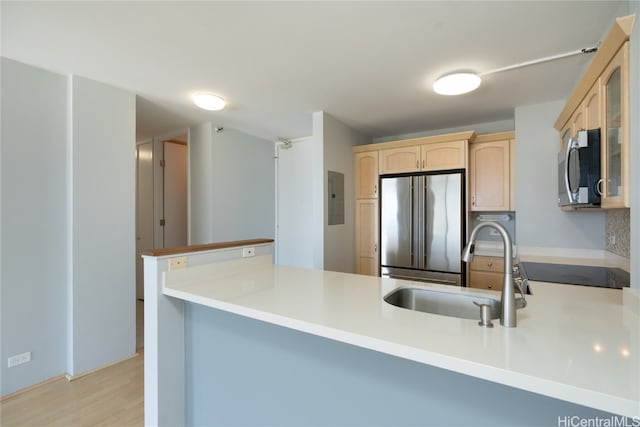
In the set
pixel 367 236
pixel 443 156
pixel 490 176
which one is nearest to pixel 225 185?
pixel 367 236

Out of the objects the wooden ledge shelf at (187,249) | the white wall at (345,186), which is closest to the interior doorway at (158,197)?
the white wall at (345,186)

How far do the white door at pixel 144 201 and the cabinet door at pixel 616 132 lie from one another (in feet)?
16.2

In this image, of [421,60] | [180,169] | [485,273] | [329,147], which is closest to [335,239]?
[329,147]

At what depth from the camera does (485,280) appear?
3064mm

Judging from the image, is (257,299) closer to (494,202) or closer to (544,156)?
(494,202)

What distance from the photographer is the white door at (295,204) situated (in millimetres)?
4348

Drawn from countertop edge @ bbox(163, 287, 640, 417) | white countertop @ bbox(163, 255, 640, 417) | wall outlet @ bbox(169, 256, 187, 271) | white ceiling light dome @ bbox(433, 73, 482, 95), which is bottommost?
countertop edge @ bbox(163, 287, 640, 417)

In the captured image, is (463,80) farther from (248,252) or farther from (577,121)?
(248,252)

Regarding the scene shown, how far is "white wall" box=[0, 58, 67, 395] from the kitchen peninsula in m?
1.44

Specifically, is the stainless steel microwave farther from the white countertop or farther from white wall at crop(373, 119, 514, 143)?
white wall at crop(373, 119, 514, 143)

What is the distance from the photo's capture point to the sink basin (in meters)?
1.37

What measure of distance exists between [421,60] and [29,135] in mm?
3025

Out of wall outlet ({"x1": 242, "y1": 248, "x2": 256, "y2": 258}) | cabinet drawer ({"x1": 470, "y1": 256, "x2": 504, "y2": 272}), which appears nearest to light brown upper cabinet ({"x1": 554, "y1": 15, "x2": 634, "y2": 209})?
cabinet drawer ({"x1": 470, "y1": 256, "x2": 504, "y2": 272})

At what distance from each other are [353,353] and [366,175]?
2.86 m
